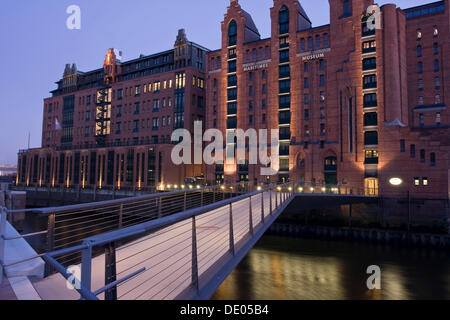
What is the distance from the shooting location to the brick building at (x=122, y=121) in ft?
190

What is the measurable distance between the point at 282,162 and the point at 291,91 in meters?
9.91

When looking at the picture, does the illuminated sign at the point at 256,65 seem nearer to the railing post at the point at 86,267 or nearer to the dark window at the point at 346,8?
the dark window at the point at 346,8

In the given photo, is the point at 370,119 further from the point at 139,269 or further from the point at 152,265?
the point at 139,269

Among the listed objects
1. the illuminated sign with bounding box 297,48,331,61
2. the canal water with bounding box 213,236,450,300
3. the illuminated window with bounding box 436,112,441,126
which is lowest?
the canal water with bounding box 213,236,450,300

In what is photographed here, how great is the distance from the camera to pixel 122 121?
66.8 m

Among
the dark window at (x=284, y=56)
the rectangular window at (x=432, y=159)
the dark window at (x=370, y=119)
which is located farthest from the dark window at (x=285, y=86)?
the rectangular window at (x=432, y=159)

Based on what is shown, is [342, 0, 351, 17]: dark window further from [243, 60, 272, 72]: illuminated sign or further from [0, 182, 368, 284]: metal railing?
[0, 182, 368, 284]: metal railing

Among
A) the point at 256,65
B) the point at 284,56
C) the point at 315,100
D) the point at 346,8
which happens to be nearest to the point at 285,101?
the point at 315,100

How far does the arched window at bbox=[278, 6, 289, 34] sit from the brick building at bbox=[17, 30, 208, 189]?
687 inches

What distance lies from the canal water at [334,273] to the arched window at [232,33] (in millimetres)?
33234

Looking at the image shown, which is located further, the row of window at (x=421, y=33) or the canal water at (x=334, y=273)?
the row of window at (x=421, y=33)

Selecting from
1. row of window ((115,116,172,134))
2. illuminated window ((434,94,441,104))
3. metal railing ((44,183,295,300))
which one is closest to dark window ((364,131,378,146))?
illuminated window ((434,94,441,104))

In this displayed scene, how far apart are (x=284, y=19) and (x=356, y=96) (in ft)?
53.3

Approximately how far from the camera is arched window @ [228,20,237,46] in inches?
2099
